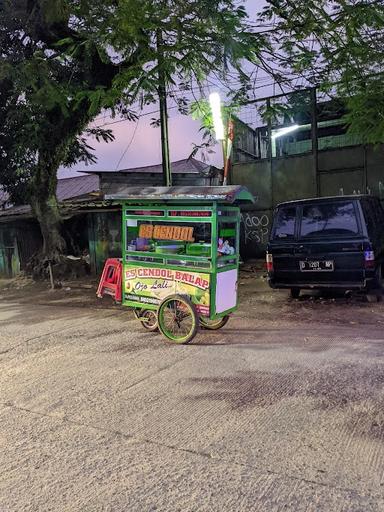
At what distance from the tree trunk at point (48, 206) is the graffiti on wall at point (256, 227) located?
579 centimetres

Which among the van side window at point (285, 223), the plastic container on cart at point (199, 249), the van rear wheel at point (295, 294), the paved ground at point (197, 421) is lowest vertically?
the paved ground at point (197, 421)

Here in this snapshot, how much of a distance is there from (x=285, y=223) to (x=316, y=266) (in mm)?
1036

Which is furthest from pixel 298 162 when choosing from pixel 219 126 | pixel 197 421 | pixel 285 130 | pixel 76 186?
pixel 76 186

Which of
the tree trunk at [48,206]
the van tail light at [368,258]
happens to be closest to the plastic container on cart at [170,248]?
the van tail light at [368,258]

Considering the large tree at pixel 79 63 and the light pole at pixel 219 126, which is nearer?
the large tree at pixel 79 63

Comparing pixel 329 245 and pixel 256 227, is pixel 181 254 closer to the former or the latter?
pixel 329 245

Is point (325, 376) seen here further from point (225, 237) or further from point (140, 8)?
point (140, 8)

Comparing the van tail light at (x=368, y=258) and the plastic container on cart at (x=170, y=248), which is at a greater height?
the plastic container on cart at (x=170, y=248)

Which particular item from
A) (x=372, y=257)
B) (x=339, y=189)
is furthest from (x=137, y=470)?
(x=339, y=189)

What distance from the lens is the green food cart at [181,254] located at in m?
5.86

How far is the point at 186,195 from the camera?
18.8ft

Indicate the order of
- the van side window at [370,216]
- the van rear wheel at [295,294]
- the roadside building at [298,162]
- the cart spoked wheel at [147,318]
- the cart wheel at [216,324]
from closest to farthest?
the cart wheel at [216,324] → the cart spoked wheel at [147,318] → the van side window at [370,216] → the van rear wheel at [295,294] → the roadside building at [298,162]

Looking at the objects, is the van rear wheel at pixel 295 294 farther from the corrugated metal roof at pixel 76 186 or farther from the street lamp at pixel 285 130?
the corrugated metal roof at pixel 76 186

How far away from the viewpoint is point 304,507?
248cm
